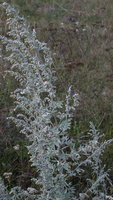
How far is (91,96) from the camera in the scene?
430 cm

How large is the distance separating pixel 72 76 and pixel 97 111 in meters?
0.85

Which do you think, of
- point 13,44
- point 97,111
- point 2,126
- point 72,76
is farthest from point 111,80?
point 13,44

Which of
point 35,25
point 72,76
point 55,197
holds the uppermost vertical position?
point 35,25

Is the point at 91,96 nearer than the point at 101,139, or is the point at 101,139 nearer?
the point at 101,139

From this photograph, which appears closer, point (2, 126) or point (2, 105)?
point (2, 126)

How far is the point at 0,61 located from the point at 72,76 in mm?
860

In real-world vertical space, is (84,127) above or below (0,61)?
below

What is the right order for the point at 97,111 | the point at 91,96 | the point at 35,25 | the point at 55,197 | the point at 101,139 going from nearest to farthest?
the point at 55,197
the point at 101,139
the point at 97,111
the point at 91,96
the point at 35,25

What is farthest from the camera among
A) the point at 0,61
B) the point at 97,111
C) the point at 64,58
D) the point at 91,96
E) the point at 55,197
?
the point at 64,58

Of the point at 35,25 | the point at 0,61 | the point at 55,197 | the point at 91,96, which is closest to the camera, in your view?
the point at 55,197

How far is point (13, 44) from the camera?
2373 mm

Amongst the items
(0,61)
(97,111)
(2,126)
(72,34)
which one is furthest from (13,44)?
(72,34)

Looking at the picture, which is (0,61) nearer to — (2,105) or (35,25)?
(2,105)

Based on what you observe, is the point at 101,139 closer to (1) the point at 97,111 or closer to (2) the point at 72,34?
(1) the point at 97,111
